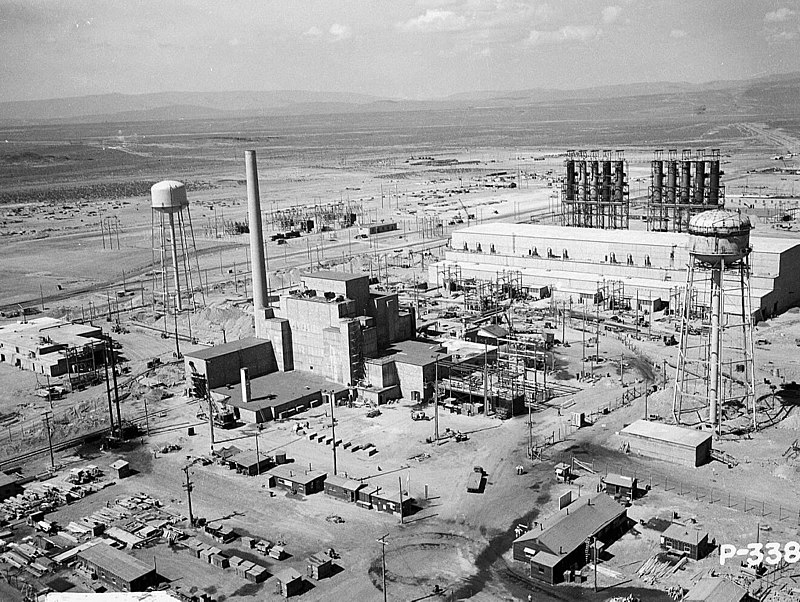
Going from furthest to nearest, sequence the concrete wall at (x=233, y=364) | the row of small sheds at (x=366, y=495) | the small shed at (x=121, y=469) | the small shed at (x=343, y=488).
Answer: the concrete wall at (x=233, y=364)
the small shed at (x=121, y=469)
the small shed at (x=343, y=488)
the row of small sheds at (x=366, y=495)

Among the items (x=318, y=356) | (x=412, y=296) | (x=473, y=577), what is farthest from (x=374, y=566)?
(x=412, y=296)

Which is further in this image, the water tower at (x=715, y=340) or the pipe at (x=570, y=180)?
the pipe at (x=570, y=180)

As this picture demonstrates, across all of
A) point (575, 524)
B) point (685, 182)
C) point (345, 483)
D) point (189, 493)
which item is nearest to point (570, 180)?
point (685, 182)

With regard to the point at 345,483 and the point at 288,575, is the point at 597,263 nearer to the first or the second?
the point at 345,483

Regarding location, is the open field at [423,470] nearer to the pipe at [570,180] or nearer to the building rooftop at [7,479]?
the building rooftop at [7,479]

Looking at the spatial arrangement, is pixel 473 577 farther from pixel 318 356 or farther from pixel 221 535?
pixel 318 356

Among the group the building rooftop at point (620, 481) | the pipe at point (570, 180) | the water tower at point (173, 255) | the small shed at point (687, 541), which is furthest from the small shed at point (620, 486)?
the pipe at point (570, 180)
